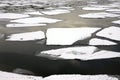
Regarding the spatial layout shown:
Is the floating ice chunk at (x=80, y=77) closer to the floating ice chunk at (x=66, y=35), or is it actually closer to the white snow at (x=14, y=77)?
the white snow at (x=14, y=77)

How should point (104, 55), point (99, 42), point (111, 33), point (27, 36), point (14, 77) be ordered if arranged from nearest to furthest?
point (14, 77) < point (104, 55) < point (99, 42) < point (27, 36) < point (111, 33)

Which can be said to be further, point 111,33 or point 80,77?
point 111,33

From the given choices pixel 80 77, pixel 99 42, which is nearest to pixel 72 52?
pixel 99 42

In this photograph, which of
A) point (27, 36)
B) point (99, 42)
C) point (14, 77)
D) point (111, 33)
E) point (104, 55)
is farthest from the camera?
point (111, 33)

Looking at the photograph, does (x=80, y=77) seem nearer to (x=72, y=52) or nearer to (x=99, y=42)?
(x=72, y=52)

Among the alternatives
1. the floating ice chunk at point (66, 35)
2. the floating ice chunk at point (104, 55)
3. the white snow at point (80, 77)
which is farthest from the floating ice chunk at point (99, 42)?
the white snow at point (80, 77)

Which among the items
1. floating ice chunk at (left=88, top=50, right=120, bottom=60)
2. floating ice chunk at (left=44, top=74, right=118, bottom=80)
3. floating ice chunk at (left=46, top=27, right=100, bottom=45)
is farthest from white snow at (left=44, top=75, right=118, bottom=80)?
floating ice chunk at (left=46, top=27, right=100, bottom=45)
